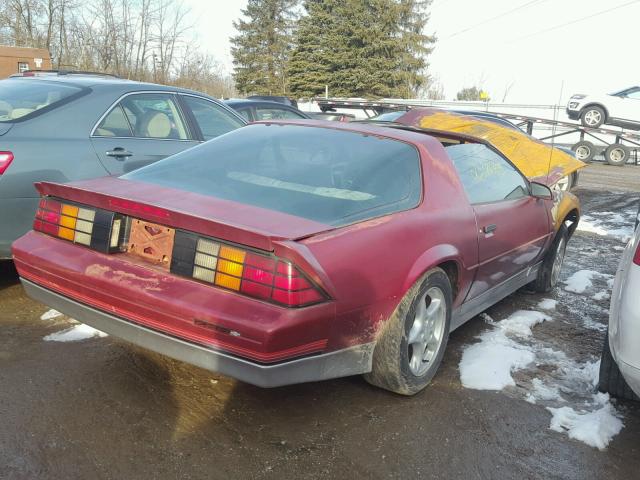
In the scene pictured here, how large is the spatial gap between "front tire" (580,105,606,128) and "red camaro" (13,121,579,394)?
1883 cm

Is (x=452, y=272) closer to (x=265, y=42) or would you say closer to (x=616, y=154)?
(x=616, y=154)

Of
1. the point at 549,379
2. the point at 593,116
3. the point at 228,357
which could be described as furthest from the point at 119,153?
the point at 593,116

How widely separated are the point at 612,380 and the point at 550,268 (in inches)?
77.2

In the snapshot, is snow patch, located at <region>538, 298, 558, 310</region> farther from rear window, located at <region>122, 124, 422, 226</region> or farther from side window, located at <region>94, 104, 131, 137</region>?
side window, located at <region>94, 104, 131, 137</region>

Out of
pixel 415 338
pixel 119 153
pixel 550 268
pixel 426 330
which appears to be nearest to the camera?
pixel 415 338

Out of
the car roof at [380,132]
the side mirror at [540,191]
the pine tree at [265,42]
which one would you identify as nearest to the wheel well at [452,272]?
the car roof at [380,132]

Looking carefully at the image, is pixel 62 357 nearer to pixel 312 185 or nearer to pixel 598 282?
pixel 312 185

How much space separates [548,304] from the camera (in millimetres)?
4746

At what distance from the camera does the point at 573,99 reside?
2055 cm

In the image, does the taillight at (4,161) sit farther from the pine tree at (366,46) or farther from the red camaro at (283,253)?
the pine tree at (366,46)

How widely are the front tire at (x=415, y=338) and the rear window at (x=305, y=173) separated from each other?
45cm

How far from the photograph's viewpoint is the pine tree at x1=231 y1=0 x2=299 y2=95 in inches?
1781

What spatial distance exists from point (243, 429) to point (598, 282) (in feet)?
13.6

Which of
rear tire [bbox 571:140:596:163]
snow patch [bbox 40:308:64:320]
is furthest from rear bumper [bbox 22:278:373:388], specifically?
rear tire [bbox 571:140:596:163]
